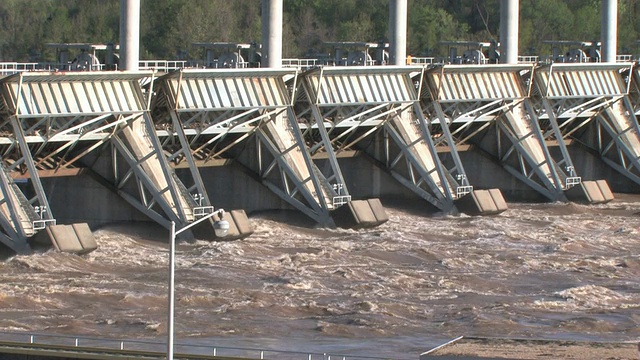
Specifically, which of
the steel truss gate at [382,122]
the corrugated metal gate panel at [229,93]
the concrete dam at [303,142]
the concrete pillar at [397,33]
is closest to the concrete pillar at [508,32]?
the concrete dam at [303,142]

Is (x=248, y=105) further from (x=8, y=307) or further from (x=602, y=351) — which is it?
(x=602, y=351)

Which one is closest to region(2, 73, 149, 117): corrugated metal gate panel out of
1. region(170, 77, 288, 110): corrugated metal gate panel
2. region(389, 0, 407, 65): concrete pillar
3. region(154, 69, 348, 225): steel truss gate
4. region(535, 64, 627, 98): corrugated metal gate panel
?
region(154, 69, 348, 225): steel truss gate

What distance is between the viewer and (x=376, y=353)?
128 ft

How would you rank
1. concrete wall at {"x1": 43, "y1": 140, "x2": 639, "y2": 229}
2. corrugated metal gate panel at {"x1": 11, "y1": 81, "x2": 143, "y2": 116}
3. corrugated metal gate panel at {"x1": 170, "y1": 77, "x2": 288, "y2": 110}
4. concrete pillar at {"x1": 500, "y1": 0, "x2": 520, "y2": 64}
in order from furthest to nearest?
1. concrete pillar at {"x1": 500, "y1": 0, "x2": 520, "y2": 64}
2. corrugated metal gate panel at {"x1": 170, "y1": 77, "x2": 288, "y2": 110}
3. concrete wall at {"x1": 43, "y1": 140, "x2": 639, "y2": 229}
4. corrugated metal gate panel at {"x1": 11, "y1": 81, "x2": 143, "y2": 116}

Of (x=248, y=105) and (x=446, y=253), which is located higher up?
(x=248, y=105)

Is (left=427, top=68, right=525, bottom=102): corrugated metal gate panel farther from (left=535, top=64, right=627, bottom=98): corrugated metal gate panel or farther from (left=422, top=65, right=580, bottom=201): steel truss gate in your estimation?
(left=535, top=64, right=627, bottom=98): corrugated metal gate panel

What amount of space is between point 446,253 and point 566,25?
69485mm

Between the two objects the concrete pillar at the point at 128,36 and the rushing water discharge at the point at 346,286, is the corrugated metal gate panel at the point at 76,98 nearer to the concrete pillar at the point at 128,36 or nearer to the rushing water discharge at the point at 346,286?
the concrete pillar at the point at 128,36

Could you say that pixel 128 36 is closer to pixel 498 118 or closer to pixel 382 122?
pixel 382 122

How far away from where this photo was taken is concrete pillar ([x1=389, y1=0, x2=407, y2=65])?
71.2 m

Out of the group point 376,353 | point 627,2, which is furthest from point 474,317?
point 627,2

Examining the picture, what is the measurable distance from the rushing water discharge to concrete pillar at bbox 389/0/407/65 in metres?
10.8

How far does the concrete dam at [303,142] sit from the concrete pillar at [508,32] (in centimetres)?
293

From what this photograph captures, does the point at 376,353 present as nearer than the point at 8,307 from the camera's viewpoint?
Yes
